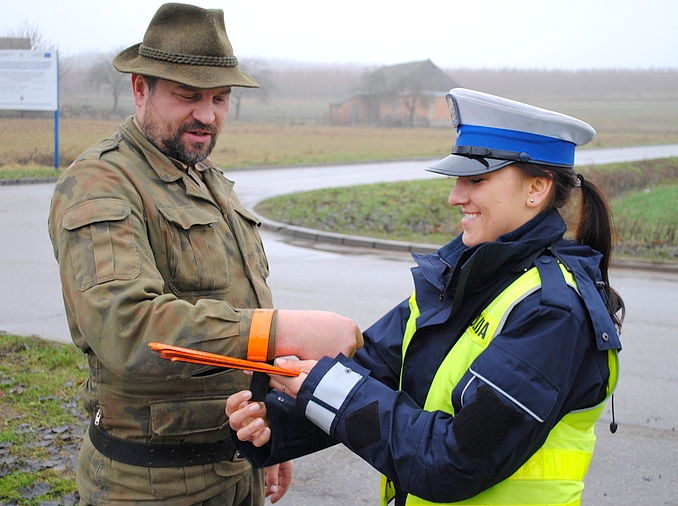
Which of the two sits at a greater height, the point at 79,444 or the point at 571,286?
the point at 571,286

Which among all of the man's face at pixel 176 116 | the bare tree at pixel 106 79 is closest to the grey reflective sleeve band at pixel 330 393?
the man's face at pixel 176 116

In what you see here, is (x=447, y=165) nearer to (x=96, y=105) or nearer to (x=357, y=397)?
(x=357, y=397)

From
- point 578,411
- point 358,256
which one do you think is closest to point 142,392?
point 578,411

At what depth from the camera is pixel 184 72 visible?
228cm

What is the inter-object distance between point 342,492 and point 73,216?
2744 millimetres

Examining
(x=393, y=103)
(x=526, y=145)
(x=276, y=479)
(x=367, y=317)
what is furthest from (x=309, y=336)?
(x=393, y=103)

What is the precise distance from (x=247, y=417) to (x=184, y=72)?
103 centimetres

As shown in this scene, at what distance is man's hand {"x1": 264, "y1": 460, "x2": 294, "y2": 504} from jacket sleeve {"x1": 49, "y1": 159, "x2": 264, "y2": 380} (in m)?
1.05

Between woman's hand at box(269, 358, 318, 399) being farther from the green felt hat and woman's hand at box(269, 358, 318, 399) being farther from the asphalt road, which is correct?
the asphalt road

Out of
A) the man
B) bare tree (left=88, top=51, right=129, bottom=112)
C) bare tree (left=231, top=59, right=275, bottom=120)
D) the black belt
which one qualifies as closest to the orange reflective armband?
the man

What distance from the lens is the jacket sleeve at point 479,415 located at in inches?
66.7

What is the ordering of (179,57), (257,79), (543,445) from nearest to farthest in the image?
1. (543,445)
2. (179,57)
3. (257,79)

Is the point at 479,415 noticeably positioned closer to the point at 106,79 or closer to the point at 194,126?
the point at 194,126

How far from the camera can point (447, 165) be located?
2049 mm
